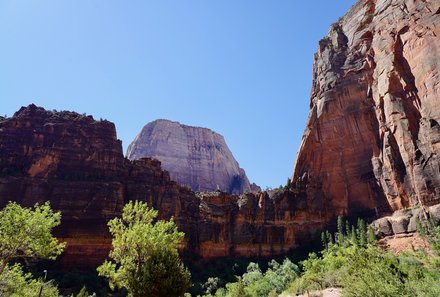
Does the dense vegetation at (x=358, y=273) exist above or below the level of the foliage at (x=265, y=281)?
above

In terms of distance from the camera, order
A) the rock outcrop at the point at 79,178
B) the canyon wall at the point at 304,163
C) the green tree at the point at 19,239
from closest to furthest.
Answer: the green tree at the point at 19,239
the canyon wall at the point at 304,163
the rock outcrop at the point at 79,178

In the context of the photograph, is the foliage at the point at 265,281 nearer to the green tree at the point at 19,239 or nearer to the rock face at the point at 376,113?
the rock face at the point at 376,113

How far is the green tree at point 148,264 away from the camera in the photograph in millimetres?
17036

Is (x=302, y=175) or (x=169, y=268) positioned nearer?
(x=169, y=268)

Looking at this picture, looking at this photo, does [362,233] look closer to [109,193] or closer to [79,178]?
[109,193]

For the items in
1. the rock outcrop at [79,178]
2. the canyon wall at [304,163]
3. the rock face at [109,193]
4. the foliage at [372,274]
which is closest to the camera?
the foliage at [372,274]

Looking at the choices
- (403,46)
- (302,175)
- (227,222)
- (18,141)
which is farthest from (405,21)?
(18,141)

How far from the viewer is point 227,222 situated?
69.4 m

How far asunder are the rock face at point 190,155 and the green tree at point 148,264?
99.6 metres

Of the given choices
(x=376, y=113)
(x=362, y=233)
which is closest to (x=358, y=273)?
(x=362, y=233)

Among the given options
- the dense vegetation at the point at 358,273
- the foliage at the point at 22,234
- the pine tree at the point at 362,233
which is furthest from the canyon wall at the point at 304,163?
the foliage at the point at 22,234

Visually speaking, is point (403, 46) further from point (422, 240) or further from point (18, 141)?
point (18, 141)

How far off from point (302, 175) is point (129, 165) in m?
35.5

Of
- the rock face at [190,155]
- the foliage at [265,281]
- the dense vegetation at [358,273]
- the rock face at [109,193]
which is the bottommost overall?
the foliage at [265,281]
